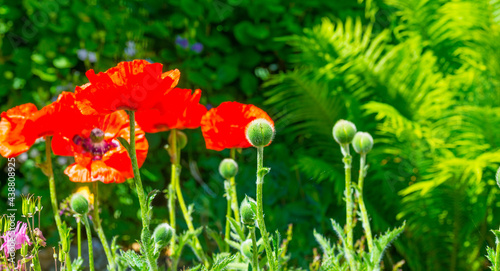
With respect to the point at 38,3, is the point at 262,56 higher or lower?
lower

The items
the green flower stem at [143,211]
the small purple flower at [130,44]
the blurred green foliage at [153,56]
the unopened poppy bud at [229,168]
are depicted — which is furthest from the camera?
the small purple flower at [130,44]

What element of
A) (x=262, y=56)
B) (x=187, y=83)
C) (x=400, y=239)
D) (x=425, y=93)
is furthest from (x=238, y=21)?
(x=400, y=239)

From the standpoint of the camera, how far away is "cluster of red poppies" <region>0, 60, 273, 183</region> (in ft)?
2.38

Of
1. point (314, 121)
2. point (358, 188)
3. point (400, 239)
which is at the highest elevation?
point (314, 121)

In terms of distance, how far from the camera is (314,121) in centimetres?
206

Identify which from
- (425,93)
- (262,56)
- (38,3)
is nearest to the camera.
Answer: (425,93)

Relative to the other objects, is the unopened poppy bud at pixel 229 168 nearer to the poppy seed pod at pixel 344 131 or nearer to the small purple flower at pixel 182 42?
the poppy seed pod at pixel 344 131

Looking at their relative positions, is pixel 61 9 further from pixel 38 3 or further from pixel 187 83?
pixel 187 83

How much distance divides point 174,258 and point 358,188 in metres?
0.35

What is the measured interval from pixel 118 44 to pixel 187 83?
306 millimetres

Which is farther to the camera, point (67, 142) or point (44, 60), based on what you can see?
point (44, 60)

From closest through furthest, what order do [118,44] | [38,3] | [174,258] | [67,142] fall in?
[67,142] < [174,258] < [38,3] < [118,44]

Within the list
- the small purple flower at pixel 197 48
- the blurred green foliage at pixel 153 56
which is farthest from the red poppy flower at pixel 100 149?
the small purple flower at pixel 197 48

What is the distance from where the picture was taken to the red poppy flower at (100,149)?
87 cm
